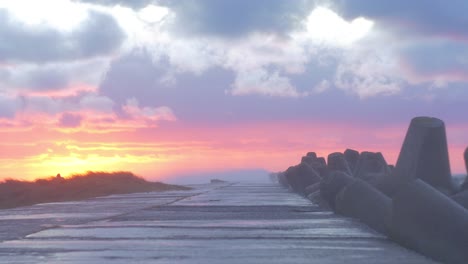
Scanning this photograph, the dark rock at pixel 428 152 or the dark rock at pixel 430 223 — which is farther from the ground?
the dark rock at pixel 428 152

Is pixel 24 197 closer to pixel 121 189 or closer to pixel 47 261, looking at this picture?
pixel 121 189

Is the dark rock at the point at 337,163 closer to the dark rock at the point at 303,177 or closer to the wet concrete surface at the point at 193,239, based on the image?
the dark rock at the point at 303,177

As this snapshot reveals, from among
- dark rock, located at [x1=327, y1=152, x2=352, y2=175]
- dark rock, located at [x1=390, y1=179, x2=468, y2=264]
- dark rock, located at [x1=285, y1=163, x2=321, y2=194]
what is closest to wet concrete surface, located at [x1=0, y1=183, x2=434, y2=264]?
dark rock, located at [x1=390, y1=179, x2=468, y2=264]

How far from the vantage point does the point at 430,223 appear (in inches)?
358

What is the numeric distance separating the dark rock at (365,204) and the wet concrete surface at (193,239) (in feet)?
0.66

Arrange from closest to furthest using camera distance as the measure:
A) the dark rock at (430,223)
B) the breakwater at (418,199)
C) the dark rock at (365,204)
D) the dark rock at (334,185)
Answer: the dark rock at (430,223), the breakwater at (418,199), the dark rock at (365,204), the dark rock at (334,185)

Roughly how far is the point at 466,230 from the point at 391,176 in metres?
7.73

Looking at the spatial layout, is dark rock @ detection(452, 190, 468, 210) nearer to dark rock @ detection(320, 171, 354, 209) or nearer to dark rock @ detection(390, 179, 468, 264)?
dark rock @ detection(390, 179, 468, 264)

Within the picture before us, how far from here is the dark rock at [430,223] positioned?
842 centimetres

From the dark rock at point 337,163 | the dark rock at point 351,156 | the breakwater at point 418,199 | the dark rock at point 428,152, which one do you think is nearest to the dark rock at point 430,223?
the breakwater at point 418,199

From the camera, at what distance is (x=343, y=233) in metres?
11.4

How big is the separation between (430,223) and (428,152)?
5.28 meters

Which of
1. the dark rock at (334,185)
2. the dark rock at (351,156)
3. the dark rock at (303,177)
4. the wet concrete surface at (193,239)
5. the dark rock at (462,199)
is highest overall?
the dark rock at (351,156)

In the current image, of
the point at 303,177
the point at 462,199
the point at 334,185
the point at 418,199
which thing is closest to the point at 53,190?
the point at 303,177
